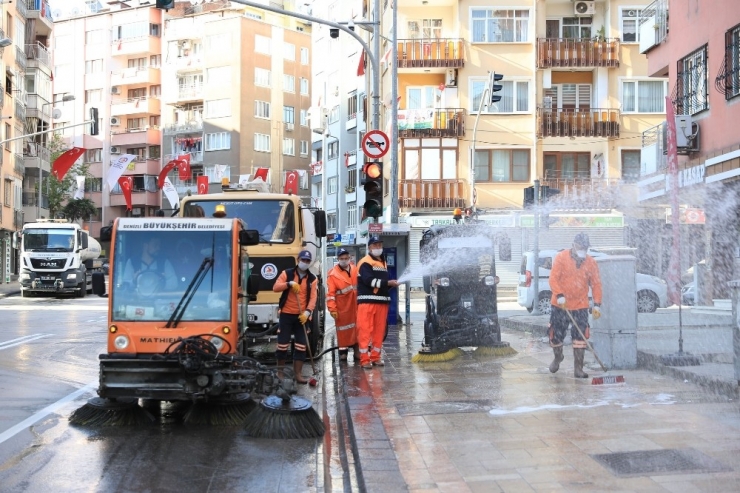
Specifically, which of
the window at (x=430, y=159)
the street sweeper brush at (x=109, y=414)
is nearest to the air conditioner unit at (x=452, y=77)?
the window at (x=430, y=159)

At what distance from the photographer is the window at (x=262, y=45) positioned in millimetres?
76125

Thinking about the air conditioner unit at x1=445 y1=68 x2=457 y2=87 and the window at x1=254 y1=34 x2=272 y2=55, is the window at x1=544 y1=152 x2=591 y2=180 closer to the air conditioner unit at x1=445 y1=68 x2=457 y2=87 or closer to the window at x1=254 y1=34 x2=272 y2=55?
the air conditioner unit at x1=445 y1=68 x2=457 y2=87

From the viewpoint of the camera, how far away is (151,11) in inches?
3167

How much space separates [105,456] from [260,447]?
51.9 inches

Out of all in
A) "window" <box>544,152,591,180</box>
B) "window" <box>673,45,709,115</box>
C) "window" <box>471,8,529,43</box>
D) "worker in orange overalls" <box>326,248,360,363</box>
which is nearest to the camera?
"worker in orange overalls" <box>326,248,360,363</box>

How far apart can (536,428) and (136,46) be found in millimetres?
77339

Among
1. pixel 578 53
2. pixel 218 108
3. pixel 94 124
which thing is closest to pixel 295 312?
pixel 94 124

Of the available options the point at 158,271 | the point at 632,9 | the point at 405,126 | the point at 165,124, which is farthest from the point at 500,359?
the point at 165,124

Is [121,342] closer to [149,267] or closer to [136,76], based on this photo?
[149,267]

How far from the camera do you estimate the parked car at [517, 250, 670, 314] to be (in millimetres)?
27250

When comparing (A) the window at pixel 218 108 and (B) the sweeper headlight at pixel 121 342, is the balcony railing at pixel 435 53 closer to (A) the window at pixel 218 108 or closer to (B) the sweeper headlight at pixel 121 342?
(A) the window at pixel 218 108

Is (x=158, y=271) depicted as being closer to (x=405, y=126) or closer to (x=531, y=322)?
(x=531, y=322)

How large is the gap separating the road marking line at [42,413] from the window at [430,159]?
3231 cm

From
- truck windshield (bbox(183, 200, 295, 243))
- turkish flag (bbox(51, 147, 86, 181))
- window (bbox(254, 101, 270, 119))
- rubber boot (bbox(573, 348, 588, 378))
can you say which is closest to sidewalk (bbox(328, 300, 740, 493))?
rubber boot (bbox(573, 348, 588, 378))
